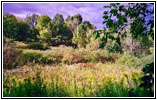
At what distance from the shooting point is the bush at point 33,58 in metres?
3.16

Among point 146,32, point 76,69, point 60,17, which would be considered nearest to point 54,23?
point 60,17

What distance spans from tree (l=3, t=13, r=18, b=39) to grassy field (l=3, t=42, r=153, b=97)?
21 centimetres

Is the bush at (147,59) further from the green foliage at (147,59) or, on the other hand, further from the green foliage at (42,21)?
the green foliage at (42,21)

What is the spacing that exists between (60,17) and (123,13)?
118 centimetres

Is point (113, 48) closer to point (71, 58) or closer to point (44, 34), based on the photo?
point (71, 58)

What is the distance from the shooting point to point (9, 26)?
A: 309 cm

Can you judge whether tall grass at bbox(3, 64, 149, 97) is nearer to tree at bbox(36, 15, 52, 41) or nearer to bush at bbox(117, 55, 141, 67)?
bush at bbox(117, 55, 141, 67)

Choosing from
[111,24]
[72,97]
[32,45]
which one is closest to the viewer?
[111,24]

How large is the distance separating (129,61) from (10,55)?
2.20 meters

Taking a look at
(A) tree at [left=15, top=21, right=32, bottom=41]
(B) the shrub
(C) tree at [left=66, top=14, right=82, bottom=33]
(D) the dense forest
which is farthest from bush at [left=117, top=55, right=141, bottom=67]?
(A) tree at [left=15, top=21, right=32, bottom=41]

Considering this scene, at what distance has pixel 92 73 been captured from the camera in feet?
10.7

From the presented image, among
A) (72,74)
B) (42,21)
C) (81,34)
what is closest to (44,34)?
(42,21)

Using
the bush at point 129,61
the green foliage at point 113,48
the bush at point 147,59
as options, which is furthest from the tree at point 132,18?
the bush at point 129,61

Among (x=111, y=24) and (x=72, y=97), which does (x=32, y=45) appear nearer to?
(x=72, y=97)
